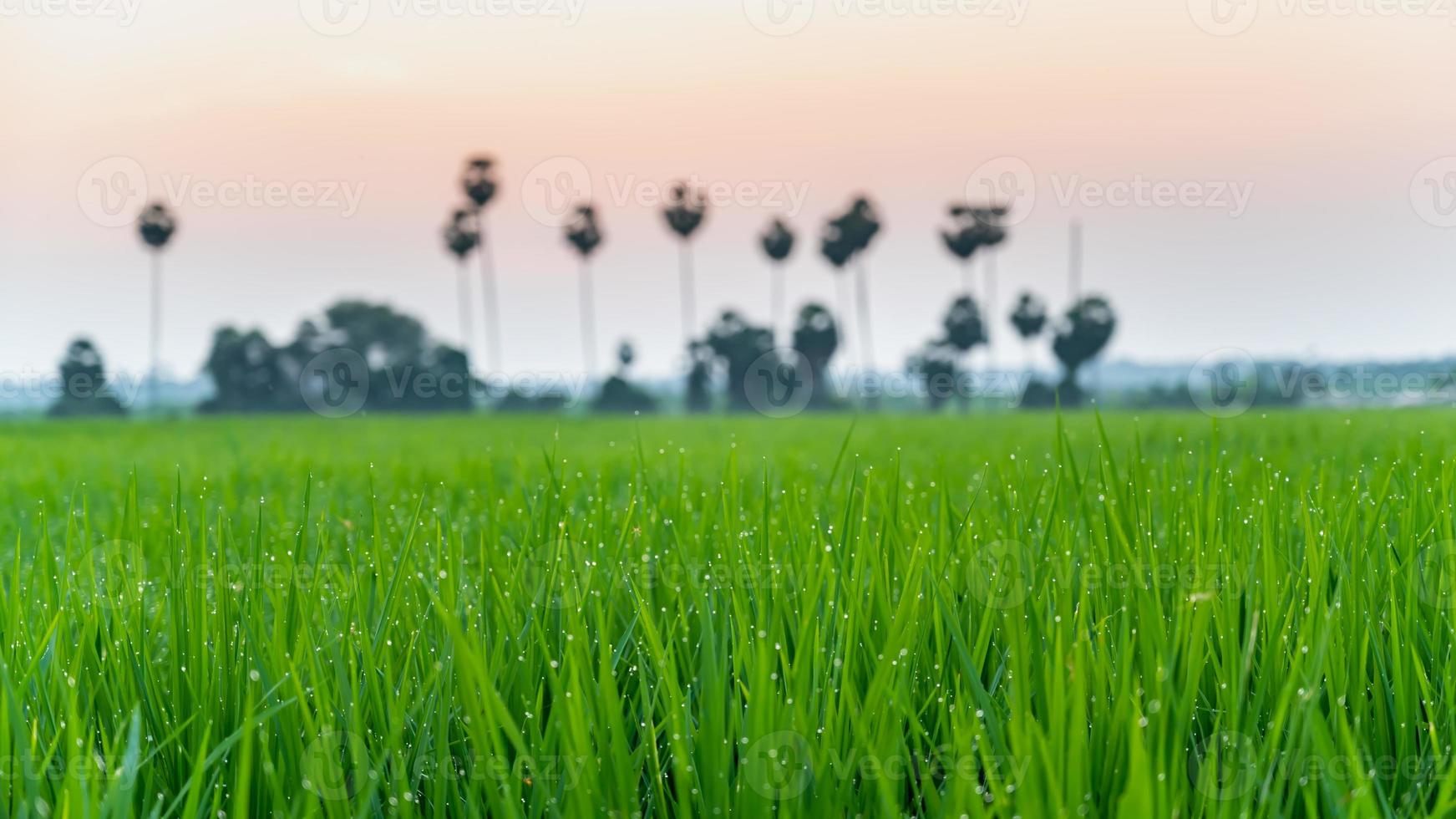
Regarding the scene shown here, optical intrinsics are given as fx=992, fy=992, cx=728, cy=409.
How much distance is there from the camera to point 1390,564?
2.16 meters

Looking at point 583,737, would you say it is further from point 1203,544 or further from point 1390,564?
point 1390,564

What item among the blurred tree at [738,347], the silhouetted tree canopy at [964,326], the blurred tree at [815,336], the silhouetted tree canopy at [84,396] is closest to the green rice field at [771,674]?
the silhouetted tree canopy at [84,396]

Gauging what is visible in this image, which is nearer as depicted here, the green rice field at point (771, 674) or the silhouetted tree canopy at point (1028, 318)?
the green rice field at point (771, 674)

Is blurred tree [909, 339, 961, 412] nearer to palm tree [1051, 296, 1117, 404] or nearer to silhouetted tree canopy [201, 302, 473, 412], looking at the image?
palm tree [1051, 296, 1117, 404]

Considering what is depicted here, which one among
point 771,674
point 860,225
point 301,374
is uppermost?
point 860,225

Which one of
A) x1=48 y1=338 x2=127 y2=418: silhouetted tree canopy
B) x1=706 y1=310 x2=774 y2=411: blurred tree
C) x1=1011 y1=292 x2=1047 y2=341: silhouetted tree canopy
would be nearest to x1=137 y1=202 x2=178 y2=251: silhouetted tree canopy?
x1=48 y1=338 x2=127 y2=418: silhouetted tree canopy

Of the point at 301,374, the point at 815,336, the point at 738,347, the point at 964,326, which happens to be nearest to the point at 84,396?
the point at 301,374

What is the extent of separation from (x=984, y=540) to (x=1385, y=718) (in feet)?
2.96

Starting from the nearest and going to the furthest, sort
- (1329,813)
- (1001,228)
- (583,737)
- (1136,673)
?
(583,737) < (1329,813) < (1136,673) < (1001,228)

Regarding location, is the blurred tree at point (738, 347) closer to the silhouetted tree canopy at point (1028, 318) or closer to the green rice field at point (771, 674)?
the silhouetted tree canopy at point (1028, 318)

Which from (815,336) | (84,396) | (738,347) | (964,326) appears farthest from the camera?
(964,326)

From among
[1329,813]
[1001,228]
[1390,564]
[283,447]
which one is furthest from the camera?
[1001,228]

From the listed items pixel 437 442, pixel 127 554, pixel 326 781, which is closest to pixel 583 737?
pixel 326 781

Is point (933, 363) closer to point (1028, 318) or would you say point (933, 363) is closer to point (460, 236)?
point (1028, 318)
